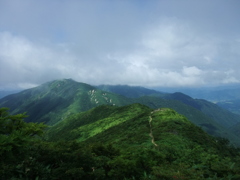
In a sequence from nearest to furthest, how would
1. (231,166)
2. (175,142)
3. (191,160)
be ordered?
(231,166), (191,160), (175,142)

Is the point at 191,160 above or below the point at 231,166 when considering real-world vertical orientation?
below

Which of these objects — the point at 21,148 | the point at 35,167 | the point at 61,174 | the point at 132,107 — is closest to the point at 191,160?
the point at 61,174

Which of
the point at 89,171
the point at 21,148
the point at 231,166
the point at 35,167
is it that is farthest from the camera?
the point at 89,171

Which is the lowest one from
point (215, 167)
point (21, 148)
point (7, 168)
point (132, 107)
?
point (132, 107)

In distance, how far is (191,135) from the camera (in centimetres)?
7312

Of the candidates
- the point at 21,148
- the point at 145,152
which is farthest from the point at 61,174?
the point at 145,152

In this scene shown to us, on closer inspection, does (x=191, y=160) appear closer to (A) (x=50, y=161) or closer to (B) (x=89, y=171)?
(B) (x=89, y=171)

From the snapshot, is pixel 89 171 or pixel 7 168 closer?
pixel 7 168

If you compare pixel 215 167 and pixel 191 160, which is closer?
pixel 215 167

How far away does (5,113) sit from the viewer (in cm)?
2531

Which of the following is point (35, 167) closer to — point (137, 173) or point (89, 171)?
point (89, 171)

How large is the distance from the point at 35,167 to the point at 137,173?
14.7 m

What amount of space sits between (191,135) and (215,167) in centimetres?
5698

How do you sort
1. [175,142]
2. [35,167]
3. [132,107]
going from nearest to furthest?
[35,167], [175,142], [132,107]
